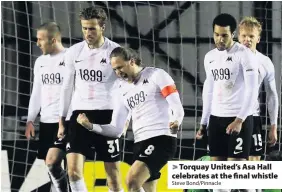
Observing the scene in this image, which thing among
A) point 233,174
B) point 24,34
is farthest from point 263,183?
point 24,34

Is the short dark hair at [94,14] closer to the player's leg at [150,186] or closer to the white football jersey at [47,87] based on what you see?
the white football jersey at [47,87]

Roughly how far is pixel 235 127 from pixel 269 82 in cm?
50

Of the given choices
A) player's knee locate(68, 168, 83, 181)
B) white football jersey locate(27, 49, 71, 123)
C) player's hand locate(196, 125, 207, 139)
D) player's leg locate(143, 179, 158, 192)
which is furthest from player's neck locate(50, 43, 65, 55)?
player's leg locate(143, 179, 158, 192)

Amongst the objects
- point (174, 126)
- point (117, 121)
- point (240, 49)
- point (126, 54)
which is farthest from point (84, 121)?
point (240, 49)

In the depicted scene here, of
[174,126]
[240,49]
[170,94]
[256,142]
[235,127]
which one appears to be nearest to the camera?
[174,126]

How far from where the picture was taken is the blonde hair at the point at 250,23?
5.91 metres

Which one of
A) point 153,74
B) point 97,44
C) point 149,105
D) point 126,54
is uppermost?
point 97,44

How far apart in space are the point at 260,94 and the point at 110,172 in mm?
1238

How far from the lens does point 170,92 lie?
17.4 ft

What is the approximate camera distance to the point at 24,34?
19.9ft

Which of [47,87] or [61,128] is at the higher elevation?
[47,87]

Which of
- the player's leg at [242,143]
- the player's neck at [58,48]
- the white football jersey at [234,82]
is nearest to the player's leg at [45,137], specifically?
the player's neck at [58,48]

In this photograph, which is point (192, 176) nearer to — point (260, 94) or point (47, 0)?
point (260, 94)

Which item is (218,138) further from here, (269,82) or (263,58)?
(263,58)
